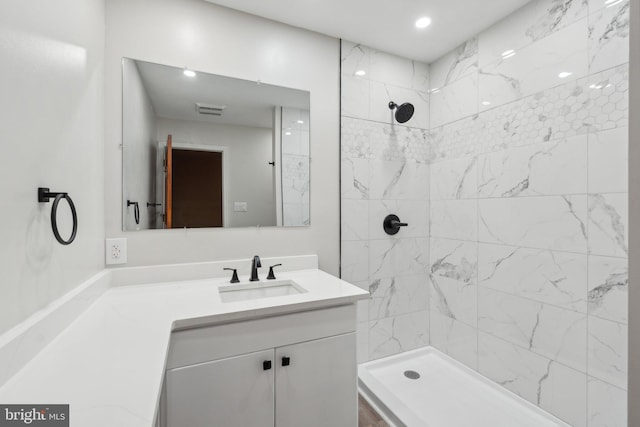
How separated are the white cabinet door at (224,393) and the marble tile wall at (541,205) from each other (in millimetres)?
1490

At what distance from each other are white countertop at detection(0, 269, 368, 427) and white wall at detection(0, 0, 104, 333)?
15 centimetres

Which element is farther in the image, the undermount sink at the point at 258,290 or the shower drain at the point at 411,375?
the shower drain at the point at 411,375

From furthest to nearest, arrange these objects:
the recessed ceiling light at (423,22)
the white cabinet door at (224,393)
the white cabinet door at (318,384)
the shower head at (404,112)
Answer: the shower head at (404,112) → the recessed ceiling light at (423,22) → the white cabinet door at (318,384) → the white cabinet door at (224,393)

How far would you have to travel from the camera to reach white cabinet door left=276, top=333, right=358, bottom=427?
3.99ft

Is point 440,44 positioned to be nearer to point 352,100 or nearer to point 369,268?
point 352,100

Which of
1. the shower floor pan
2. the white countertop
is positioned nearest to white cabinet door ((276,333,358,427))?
the white countertop

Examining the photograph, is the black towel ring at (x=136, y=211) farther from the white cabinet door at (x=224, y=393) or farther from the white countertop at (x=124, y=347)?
the white cabinet door at (x=224, y=393)

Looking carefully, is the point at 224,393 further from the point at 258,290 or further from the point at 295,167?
the point at 295,167

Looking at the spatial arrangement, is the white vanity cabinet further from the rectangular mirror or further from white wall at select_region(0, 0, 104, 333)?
the rectangular mirror

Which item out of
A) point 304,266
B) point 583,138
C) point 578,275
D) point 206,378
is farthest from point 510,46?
point 206,378

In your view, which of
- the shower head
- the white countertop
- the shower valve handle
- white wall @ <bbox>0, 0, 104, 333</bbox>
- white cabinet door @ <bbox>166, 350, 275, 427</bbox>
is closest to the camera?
the white countertop

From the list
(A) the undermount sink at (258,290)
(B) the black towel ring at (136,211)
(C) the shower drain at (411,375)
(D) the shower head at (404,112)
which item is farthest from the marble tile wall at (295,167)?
(C) the shower drain at (411,375)

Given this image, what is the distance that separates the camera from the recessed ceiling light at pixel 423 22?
1.79m

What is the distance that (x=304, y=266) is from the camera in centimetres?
186
